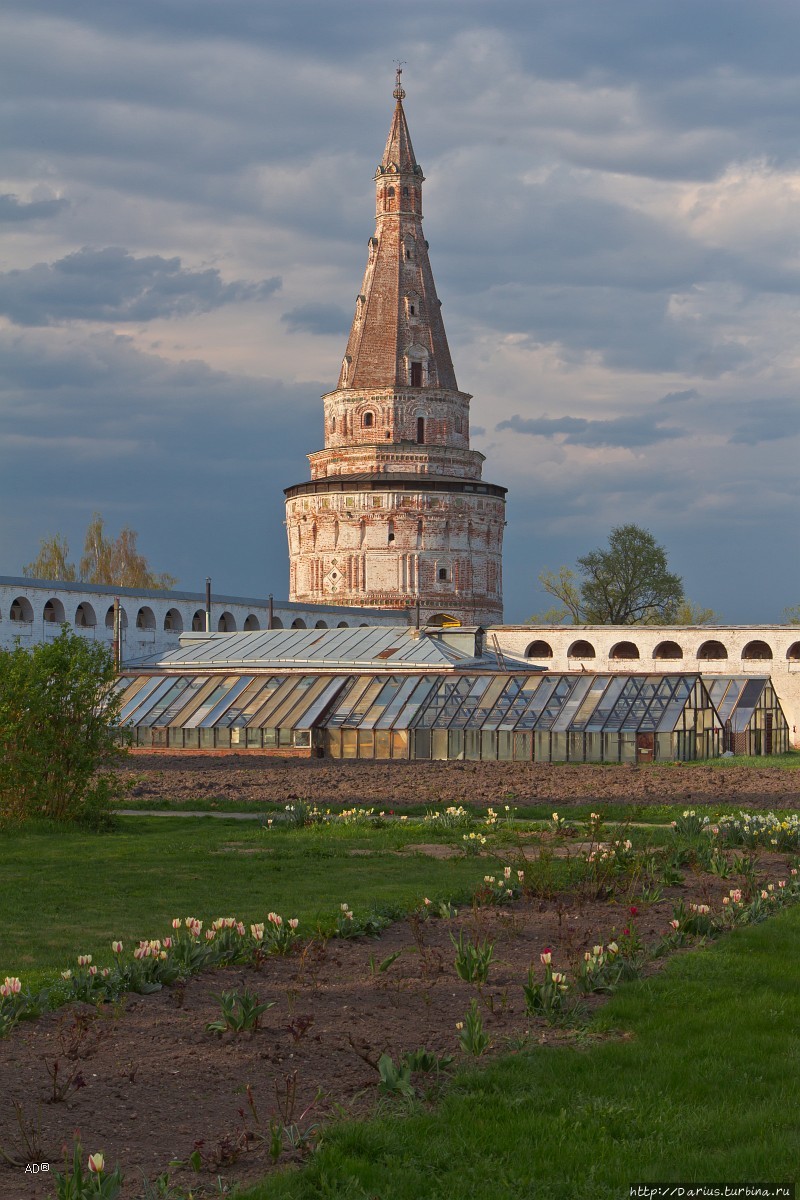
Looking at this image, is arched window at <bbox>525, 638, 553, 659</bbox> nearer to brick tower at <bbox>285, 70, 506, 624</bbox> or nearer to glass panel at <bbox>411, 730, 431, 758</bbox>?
brick tower at <bbox>285, 70, 506, 624</bbox>

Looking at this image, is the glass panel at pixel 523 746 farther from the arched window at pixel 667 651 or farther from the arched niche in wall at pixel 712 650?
the arched window at pixel 667 651

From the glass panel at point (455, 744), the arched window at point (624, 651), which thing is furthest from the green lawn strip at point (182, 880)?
the arched window at point (624, 651)

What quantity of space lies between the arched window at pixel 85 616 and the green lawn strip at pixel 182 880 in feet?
143

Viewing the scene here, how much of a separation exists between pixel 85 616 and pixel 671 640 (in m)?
28.8

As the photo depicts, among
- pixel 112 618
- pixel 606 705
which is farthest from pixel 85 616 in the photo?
pixel 606 705

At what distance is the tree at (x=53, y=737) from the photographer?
2161cm

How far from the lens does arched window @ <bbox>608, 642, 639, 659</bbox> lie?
2803 inches

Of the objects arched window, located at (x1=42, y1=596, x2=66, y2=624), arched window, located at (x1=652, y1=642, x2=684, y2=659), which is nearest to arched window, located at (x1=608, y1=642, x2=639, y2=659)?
arched window, located at (x1=652, y1=642, x2=684, y2=659)

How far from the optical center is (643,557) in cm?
9181

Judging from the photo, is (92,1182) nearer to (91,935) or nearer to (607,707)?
(91,935)

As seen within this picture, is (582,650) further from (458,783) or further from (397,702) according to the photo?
(458,783)

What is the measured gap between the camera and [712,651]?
69.9m

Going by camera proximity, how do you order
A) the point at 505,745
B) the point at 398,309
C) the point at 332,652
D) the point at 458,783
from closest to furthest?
the point at 458,783
the point at 505,745
the point at 332,652
the point at 398,309

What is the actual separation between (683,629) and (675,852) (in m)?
54.6
